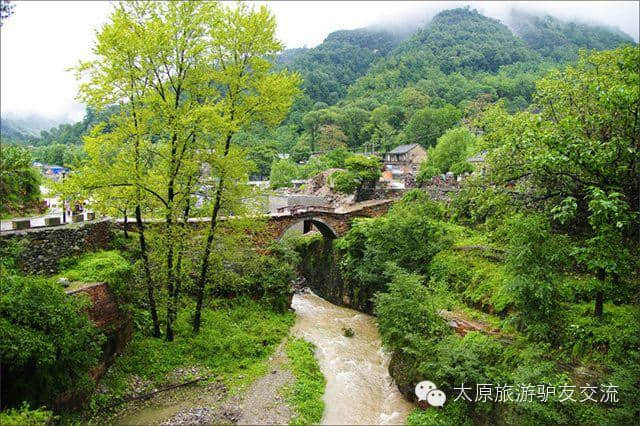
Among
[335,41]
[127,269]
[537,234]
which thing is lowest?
[127,269]

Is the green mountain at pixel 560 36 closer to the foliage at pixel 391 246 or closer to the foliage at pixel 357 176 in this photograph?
the foliage at pixel 357 176

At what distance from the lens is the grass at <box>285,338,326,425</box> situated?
12.3 meters

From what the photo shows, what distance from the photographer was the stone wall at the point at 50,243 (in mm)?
12570

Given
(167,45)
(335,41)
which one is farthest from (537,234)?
(335,41)

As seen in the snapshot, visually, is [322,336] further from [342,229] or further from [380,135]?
[380,135]

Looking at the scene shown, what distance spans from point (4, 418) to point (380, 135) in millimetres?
63704

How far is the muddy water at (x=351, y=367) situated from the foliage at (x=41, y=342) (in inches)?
275

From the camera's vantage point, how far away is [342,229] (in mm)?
27031

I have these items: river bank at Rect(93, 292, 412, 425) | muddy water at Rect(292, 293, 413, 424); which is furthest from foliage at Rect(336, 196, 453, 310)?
river bank at Rect(93, 292, 412, 425)

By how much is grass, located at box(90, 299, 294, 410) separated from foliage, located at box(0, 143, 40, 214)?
21.3ft

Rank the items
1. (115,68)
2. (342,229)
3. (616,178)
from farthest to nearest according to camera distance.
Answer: (342,229)
(115,68)
(616,178)

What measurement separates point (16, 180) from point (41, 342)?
7.21m

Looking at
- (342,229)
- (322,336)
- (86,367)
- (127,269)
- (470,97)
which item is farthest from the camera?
(470,97)

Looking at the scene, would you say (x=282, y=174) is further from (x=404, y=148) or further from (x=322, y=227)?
(x=322, y=227)
